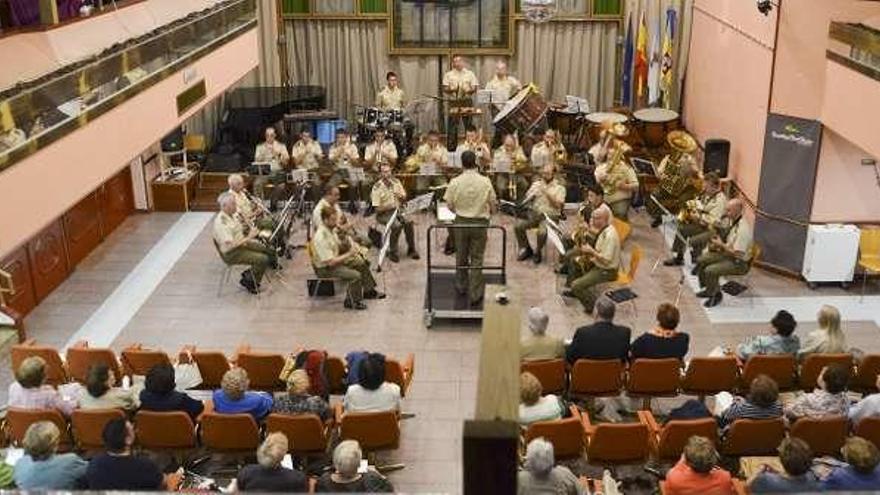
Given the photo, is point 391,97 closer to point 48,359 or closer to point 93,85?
point 93,85

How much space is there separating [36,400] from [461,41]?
12.1 meters

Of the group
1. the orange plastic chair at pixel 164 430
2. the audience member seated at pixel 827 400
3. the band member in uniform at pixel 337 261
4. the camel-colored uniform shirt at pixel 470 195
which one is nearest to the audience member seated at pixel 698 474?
the audience member seated at pixel 827 400

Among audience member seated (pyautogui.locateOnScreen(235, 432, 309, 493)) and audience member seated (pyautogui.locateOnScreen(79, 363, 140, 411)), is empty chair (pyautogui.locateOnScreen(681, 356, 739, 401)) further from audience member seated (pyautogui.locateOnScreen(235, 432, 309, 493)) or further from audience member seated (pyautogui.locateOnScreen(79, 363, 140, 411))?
audience member seated (pyautogui.locateOnScreen(79, 363, 140, 411))

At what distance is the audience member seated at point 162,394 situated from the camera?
7.08 meters

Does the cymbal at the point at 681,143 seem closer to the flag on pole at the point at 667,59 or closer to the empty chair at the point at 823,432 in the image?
the flag on pole at the point at 667,59

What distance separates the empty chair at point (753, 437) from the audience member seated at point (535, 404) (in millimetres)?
1291

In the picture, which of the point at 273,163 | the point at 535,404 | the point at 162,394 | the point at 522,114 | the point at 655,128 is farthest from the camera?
the point at 655,128

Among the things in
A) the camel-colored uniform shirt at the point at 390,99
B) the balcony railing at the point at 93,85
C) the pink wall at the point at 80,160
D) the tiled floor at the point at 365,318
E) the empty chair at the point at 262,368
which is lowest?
the tiled floor at the point at 365,318

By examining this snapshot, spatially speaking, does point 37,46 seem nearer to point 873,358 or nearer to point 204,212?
point 204,212

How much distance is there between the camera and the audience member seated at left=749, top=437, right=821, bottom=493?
219 inches

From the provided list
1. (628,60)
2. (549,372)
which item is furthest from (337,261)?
(628,60)

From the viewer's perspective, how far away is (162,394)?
23.4 ft

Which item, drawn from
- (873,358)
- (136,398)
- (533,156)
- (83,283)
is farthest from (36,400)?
(533,156)

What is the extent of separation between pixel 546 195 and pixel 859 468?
23.7 ft
